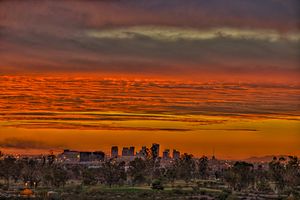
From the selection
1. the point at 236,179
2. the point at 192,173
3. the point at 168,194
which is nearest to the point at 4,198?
the point at 168,194

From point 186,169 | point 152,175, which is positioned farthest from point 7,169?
point 186,169

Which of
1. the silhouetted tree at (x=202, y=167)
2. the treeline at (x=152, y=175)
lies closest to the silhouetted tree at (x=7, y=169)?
the treeline at (x=152, y=175)

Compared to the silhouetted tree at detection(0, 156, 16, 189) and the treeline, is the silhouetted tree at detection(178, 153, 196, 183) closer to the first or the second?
the treeline

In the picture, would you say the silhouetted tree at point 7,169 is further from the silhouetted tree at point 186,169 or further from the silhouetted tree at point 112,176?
the silhouetted tree at point 186,169

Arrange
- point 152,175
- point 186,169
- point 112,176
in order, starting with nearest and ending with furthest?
point 112,176, point 186,169, point 152,175

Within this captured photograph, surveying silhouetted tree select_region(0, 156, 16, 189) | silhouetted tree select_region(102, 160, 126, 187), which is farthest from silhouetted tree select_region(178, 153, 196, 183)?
silhouetted tree select_region(0, 156, 16, 189)

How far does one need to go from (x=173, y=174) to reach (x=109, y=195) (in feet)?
171

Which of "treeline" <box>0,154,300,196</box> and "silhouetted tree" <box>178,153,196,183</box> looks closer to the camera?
"treeline" <box>0,154,300,196</box>

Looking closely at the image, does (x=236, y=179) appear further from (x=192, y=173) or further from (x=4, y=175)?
(x=4, y=175)

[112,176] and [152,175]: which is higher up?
[152,175]

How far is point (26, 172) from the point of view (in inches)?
6176

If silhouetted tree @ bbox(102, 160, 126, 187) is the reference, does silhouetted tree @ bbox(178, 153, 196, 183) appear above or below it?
above

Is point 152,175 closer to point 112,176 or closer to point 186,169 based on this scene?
point 186,169

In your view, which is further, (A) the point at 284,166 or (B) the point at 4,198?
(A) the point at 284,166
